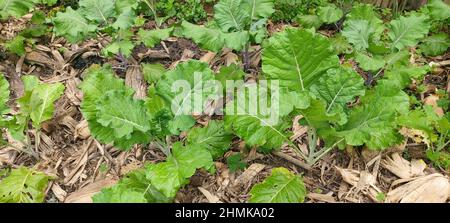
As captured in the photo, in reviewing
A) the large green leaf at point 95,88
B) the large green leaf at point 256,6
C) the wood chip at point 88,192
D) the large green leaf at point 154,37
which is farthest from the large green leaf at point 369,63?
the wood chip at point 88,192

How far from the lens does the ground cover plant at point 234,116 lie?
256cm

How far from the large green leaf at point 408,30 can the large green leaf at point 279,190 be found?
4.39ft

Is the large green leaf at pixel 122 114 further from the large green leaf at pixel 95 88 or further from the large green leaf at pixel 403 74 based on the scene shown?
the large green leaf at pixel 403 74

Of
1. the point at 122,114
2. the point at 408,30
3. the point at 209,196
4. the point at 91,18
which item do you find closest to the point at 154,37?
the point at 91,18

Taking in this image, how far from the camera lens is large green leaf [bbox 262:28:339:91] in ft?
8.52

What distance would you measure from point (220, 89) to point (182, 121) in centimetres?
54

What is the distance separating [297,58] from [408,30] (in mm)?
1042

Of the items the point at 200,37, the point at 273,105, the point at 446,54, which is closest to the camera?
the point at 273,105

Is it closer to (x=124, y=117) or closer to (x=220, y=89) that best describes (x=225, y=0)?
(x=220, y=89)

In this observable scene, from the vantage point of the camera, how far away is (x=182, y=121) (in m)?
2.66

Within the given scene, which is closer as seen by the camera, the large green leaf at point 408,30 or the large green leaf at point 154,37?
the large green leaf at point 408,30

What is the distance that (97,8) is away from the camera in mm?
3336

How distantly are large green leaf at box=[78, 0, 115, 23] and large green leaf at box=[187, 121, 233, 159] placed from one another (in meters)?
1.22

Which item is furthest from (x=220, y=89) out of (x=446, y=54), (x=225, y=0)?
(x=446, y=54)
